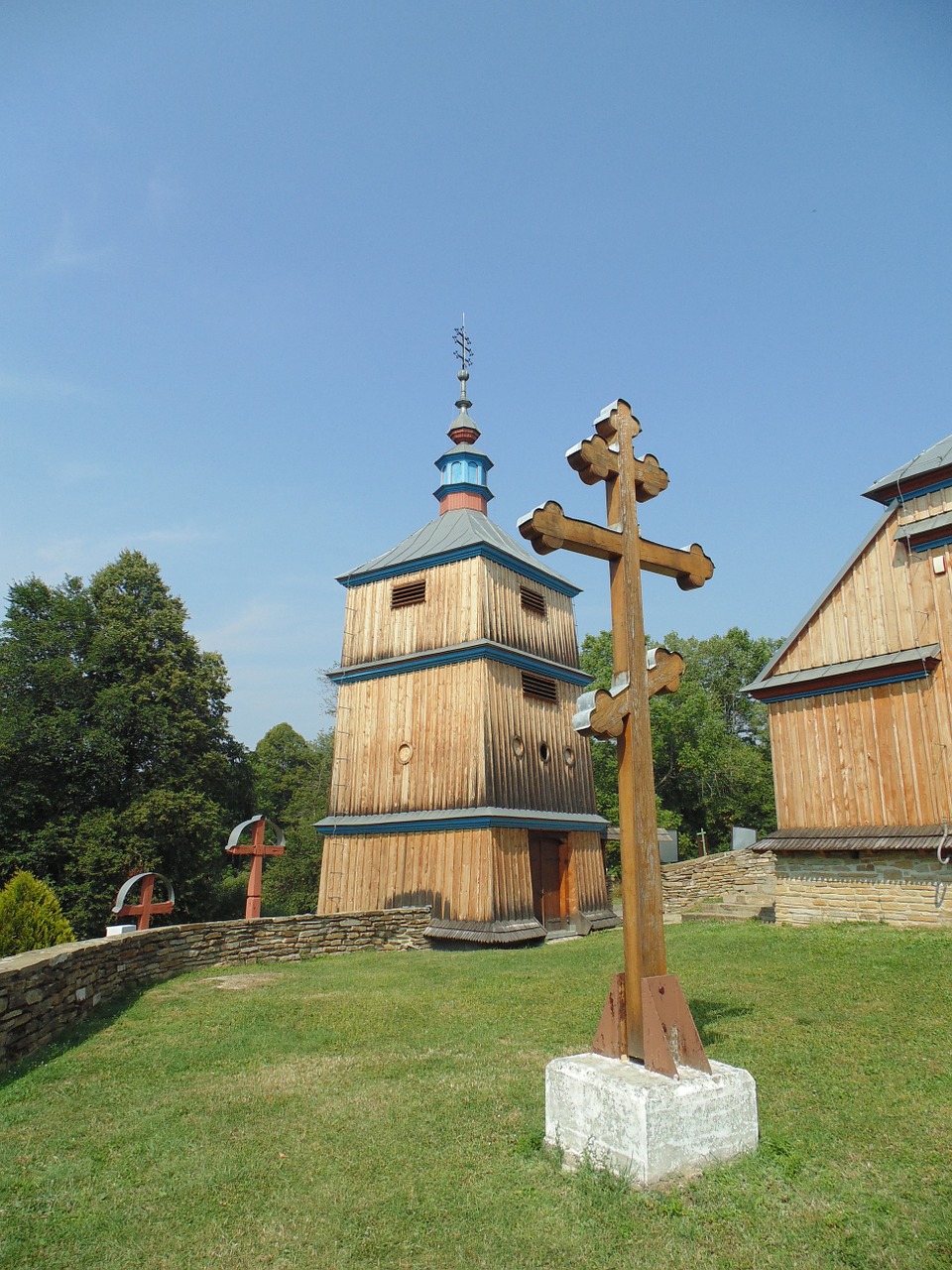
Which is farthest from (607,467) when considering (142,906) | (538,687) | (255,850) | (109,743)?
(109,743)

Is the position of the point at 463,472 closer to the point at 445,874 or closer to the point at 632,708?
the point at 445,874

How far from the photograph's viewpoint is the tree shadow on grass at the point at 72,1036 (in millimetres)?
7207

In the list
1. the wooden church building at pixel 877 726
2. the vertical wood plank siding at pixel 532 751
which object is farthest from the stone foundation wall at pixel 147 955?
the wooden church building at pixel 877 726

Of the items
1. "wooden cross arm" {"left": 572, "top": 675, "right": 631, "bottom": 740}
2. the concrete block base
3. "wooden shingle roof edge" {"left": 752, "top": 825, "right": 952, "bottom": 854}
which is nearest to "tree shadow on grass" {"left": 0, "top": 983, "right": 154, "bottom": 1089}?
the concrete block base

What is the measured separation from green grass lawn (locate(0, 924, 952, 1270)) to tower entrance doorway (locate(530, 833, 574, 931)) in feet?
30.6

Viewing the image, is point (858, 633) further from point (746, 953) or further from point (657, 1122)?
point (657, 1122)

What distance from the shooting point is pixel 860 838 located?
14328mm

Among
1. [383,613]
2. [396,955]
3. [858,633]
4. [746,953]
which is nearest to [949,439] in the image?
[858,633]

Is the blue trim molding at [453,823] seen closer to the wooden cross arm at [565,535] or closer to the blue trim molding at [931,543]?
the blue trim molding at [931,543]

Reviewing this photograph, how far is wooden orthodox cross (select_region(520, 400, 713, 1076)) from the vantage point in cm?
478

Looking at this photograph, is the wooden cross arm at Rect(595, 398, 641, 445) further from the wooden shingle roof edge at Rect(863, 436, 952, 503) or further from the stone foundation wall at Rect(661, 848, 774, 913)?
the stone foundation wall at Rect(661, 848, 774, 913)

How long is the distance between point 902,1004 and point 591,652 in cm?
3495

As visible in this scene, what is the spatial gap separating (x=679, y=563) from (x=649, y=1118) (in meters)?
3.71

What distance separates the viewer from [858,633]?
15.0 meters
